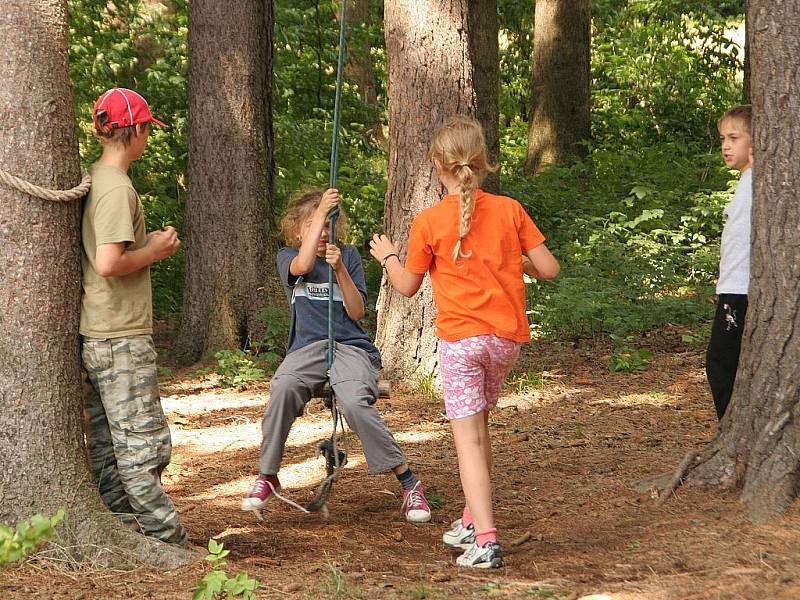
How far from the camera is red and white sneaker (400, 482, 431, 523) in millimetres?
5067

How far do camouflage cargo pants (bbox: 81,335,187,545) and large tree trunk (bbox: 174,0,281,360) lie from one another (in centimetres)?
538

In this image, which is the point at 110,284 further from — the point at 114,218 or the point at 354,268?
the point at 354,268

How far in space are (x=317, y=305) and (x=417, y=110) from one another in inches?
119

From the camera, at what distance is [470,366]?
4332 mm

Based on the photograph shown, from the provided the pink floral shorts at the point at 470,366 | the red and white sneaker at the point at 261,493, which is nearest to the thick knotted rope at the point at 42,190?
the pink floral shorts at the point at 470,366

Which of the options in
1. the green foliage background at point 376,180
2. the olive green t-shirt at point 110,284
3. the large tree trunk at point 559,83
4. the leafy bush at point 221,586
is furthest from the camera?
the large tree trunk at point 559,83

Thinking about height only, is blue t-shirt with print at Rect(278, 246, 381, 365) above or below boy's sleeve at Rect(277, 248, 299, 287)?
below

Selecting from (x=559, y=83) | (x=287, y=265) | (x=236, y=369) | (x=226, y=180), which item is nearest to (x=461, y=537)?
(x=287, y=265)

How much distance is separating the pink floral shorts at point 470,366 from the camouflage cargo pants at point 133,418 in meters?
1.22

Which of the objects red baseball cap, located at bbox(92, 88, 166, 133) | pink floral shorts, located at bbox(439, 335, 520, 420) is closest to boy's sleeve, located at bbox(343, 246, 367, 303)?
pink floral shorts, located at bbox(439, 335, 520, 420)

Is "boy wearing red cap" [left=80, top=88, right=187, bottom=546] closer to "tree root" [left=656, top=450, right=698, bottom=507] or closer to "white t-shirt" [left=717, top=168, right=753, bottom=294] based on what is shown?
"tree root" [left=656, top=450, right=698, bottom=507]

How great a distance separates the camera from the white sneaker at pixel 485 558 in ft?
13.8

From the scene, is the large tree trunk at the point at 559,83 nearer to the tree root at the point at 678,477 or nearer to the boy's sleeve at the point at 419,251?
the tree root at the point at 678,477

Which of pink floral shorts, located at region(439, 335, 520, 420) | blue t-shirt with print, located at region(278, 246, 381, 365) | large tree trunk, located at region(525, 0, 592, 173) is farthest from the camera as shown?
large tree trunk, located at region(525, 0, 592, 173)
